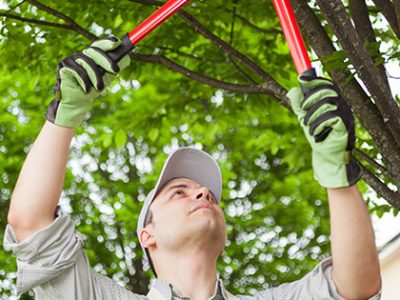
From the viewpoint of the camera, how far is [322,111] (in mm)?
2328

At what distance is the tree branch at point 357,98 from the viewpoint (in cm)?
351

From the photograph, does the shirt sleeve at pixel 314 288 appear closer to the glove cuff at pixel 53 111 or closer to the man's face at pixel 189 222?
the man's face at pixel 189 222

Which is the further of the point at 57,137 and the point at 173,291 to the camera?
the point at 173,291

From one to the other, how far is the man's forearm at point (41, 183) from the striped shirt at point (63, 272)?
39 millimetres

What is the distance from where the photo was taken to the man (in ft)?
7.84

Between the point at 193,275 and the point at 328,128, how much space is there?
0.86 meters

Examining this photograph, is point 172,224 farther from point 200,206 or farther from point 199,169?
point 199,169

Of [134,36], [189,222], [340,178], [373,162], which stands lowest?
[340,178]

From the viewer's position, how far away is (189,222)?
299 cm

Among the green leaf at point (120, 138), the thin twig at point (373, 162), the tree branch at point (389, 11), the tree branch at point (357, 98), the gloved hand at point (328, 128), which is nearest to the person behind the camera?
the gloved hand at point (328, 128)

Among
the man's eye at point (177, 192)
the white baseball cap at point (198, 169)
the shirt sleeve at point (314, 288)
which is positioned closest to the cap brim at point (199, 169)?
the white baseball cap at point (198, 169)

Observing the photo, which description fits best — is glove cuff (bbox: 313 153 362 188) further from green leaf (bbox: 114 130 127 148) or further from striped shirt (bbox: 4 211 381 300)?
green leaf (bbox: 114 130 127 148)

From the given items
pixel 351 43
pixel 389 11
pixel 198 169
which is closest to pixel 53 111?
pixel 198 169

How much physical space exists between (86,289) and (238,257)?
9728mm
